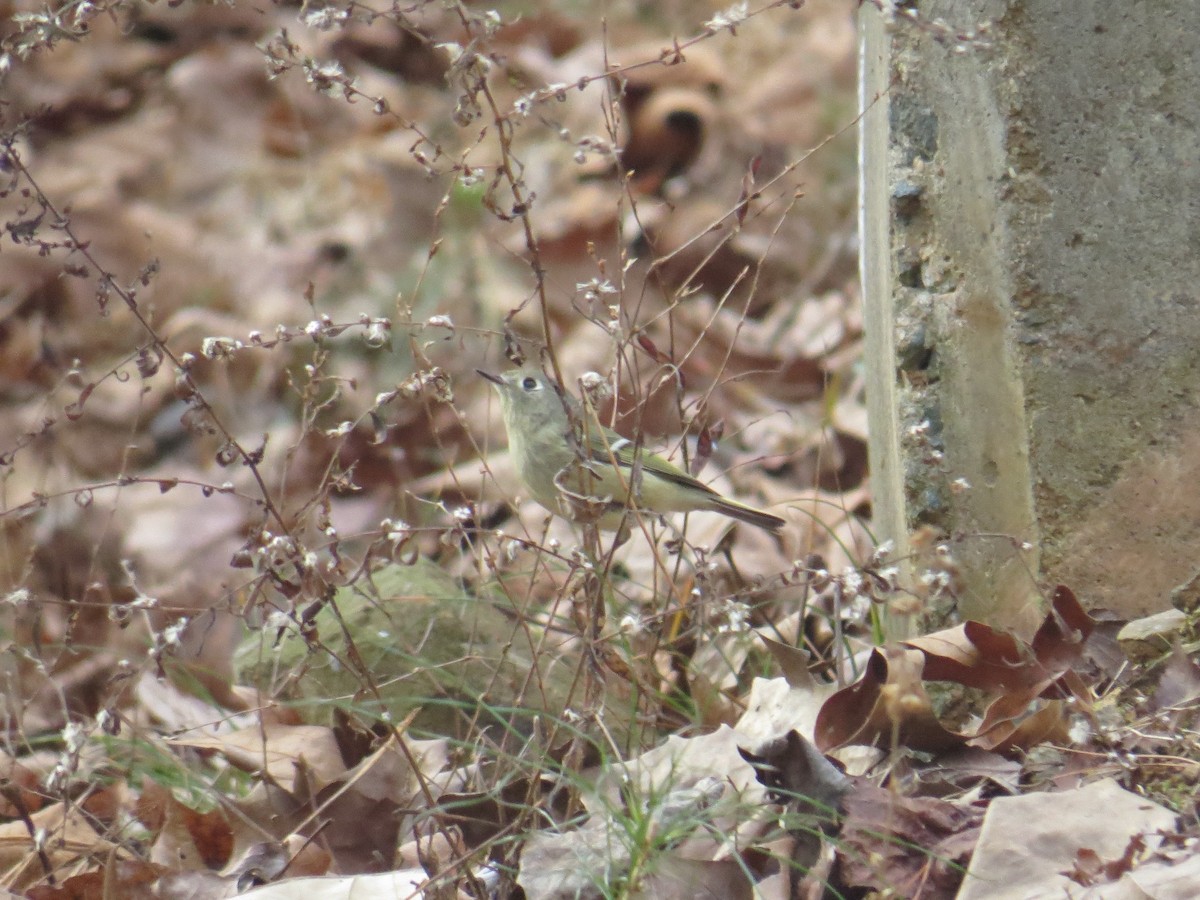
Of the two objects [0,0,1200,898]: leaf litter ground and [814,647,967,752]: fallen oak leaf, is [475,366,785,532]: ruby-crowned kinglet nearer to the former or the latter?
[0,0,1200,898]: leaf litter ground

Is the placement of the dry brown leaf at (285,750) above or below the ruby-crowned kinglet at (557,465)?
below

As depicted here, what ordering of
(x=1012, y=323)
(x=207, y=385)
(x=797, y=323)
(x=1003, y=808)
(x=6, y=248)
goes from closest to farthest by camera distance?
(x=1003, y=808)
(x=1012, y=323)
(x=797, y=323)
(x=207, y=385)
(x=6, y=248)

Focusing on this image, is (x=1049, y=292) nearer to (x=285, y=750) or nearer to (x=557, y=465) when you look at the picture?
(x=557, y=465)

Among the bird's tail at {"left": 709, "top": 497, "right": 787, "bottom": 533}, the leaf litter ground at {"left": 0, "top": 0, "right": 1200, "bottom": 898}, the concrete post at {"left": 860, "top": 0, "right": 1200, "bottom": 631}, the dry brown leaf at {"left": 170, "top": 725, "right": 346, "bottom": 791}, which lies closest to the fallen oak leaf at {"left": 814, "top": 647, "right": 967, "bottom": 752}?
the leaf litter ground at {"left": 0, "top": 0, "right": 1200, "bottom": 898}

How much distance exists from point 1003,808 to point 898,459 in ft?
3.15

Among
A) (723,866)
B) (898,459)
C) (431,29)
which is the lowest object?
(723,866)

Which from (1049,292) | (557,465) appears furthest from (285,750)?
(1049,292)

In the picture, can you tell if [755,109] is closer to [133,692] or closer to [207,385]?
[207,385]

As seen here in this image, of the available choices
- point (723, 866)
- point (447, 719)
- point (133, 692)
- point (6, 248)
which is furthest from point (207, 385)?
point (723, 866)

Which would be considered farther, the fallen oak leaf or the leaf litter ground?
the fallen oak leaf

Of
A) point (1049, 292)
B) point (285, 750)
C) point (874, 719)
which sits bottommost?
point (285, 750)

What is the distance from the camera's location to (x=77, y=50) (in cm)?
958

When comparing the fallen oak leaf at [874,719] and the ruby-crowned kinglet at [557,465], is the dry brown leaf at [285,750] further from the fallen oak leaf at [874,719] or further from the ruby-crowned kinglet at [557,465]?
the fallen oak leaf at [874,719]

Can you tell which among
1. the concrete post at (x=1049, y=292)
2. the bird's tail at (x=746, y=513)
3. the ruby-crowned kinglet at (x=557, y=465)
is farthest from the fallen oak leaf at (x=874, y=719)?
the bird's tail at (x=746, y=513)
